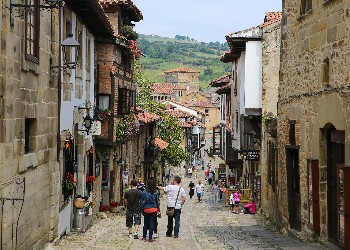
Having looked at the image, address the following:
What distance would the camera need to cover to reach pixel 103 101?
984 inches

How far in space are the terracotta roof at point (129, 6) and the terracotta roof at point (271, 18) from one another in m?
5.51

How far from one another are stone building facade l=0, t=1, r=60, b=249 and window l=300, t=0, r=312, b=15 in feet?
18.5

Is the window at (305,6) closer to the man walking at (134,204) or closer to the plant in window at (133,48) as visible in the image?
the man walking at (134,204)

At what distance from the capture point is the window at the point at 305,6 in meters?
14.4

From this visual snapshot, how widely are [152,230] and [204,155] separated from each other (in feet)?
300

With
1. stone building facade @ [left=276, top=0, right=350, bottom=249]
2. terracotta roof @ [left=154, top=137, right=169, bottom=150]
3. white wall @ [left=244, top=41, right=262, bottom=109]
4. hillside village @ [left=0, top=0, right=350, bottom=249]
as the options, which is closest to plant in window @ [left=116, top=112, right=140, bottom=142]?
hillside village @ [left=0, top=0, right=350, bottom=249]

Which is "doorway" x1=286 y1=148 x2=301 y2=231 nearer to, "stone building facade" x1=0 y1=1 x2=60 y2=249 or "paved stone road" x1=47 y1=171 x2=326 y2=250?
"paved stone road" x1=47 y1=171 x2=326 y2=250

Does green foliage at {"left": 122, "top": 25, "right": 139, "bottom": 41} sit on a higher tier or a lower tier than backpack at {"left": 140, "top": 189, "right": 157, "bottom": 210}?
higher

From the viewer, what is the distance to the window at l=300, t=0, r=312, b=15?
47.1 feet

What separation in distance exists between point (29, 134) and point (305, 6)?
22.6 ft

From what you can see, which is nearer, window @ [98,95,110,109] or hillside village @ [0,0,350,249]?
hillside village @ [0,0,350,249]

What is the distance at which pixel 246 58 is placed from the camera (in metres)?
27.3

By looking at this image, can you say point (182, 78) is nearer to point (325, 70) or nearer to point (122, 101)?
point (122, 101)

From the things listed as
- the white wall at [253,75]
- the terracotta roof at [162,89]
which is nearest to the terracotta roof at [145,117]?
the white wall at [253,75]
